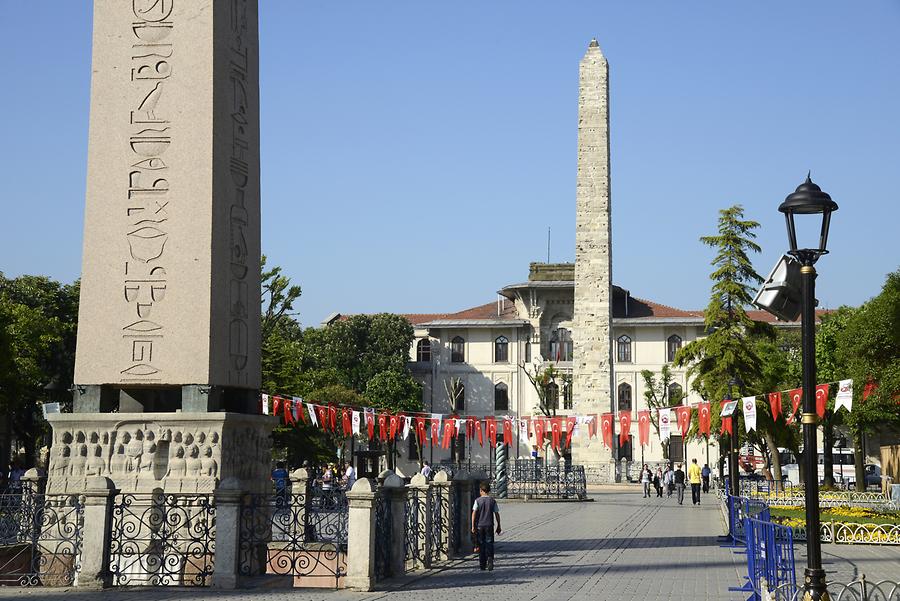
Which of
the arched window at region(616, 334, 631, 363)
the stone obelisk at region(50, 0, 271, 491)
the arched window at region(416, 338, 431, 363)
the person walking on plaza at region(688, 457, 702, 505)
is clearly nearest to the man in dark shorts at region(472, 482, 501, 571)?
the stone obelisk at region(50, 0, 271, 491)

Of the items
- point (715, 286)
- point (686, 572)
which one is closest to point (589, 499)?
point (715, 286)

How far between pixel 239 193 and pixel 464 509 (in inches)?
290

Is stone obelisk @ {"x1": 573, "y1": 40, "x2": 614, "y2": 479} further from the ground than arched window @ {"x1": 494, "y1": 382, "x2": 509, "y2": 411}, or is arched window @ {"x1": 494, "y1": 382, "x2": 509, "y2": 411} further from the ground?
stone obelisk @ {"x1": 573, "y1": 40, "x2": 614, "y2": 479}

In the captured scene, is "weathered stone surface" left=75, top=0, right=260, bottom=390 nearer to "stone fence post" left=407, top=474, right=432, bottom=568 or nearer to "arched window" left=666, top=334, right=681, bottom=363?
"stone fence post" left=407, top=474, right=432, bottom=568

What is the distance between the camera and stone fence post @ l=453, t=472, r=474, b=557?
19.9m

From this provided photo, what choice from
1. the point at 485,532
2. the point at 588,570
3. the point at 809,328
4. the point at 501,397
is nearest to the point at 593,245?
the point at 501,397

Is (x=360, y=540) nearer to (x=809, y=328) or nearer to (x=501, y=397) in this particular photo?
(x=809, y=328)

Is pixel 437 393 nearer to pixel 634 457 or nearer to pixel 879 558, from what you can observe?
pixel 634 457

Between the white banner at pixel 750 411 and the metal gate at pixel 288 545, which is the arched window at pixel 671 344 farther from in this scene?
the metal gate at pixel 288 545

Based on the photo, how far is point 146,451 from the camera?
15.3 metres

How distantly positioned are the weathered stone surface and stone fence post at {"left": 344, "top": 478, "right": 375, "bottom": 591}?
243 cm

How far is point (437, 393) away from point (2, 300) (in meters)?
38.6

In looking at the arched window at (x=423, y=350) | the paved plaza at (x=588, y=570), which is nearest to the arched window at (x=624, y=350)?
the arched window at (x=423, y=350)

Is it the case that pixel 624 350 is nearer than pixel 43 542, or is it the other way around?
pixel 43 542
